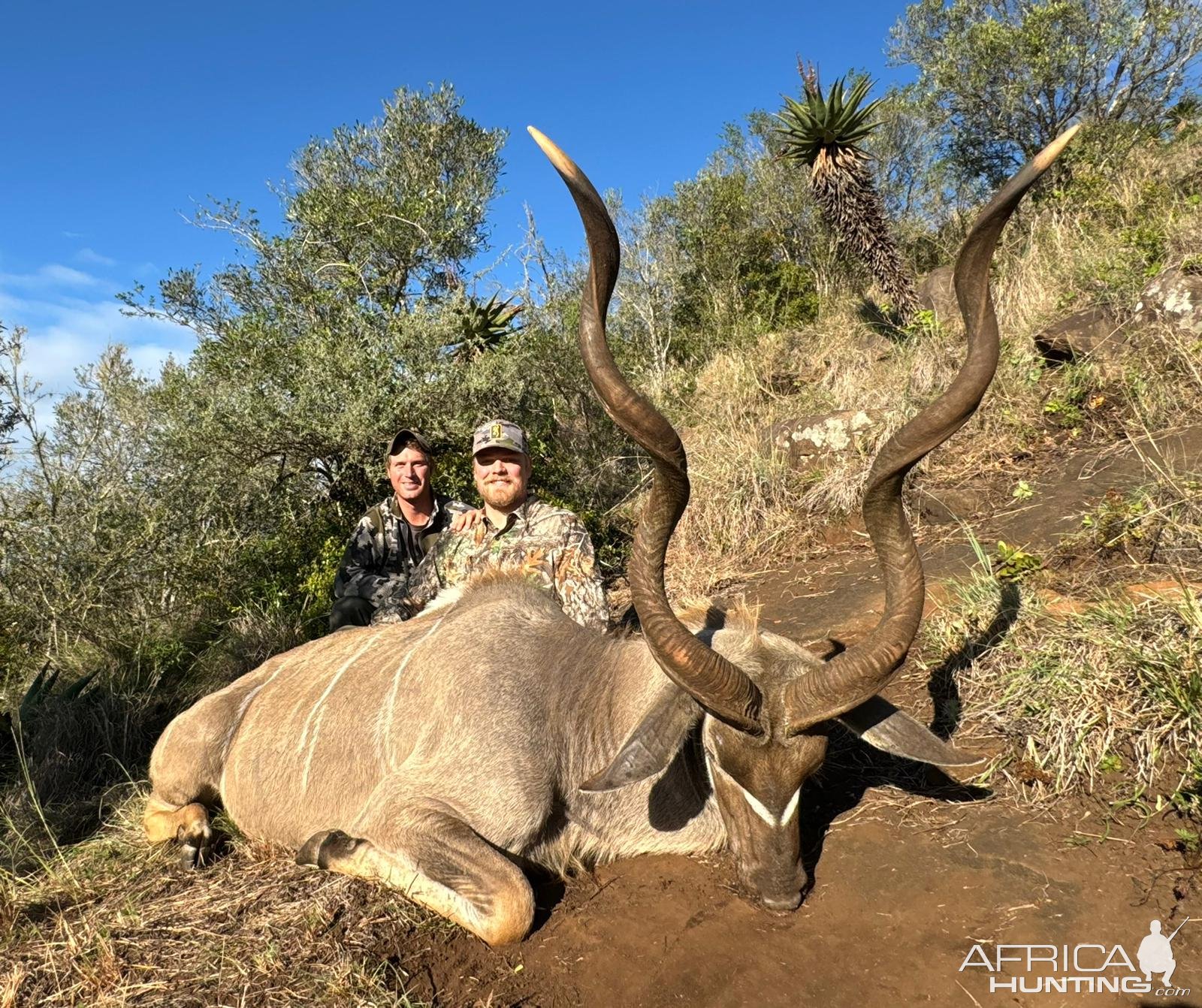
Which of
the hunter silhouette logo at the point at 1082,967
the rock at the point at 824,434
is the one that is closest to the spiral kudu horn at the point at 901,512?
the hunter silhouette logo at the point at 1082,967

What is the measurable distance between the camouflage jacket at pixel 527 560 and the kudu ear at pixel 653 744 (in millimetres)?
1461

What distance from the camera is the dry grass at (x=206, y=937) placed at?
2.77 meters

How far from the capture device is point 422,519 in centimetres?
655

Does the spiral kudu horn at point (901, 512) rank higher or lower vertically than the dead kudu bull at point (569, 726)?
higher

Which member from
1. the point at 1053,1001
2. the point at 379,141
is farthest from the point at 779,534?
the point at 379,141

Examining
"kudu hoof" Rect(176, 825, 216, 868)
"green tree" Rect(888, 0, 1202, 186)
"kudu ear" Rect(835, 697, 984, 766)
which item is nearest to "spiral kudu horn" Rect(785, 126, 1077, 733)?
"kudu ear" Rect(835, 697, 984, 766)

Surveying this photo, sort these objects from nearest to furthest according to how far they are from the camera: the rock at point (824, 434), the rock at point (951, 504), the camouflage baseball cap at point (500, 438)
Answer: the camouflage baseball cap at point (500, 438) → the rock at point (951, 504) → the rock at point (824, 434)

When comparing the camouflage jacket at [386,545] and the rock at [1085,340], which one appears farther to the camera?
the rock at [1085,340]

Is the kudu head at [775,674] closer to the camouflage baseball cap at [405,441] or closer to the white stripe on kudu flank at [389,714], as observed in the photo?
the white stripe on kudu flank at [389,714]

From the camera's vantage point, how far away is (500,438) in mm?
5449

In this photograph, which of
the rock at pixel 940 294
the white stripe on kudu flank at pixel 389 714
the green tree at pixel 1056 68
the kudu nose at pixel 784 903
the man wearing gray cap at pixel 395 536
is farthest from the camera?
the green tree at pixel 1056 68

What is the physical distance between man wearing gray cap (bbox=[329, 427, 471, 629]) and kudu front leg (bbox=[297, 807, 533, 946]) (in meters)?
2.86

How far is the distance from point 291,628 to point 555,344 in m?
5.74

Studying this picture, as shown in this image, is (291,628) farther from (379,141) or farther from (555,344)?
(379,141)
